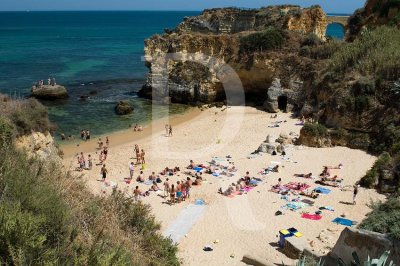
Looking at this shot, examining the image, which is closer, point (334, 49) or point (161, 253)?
point (161, 253)

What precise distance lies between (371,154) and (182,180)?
1014cm

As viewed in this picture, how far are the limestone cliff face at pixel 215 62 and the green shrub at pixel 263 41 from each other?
0.31 m

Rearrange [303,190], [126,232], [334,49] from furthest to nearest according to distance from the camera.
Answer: [334,49] < [303,190] < [126,232]

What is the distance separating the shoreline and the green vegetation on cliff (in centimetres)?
1567

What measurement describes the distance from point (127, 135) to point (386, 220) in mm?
21346

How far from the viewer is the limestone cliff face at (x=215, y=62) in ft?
113

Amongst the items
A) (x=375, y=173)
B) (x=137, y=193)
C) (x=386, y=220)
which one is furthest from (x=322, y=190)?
(x=137, y=193)

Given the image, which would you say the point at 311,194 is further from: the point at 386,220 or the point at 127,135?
the point at 127,135

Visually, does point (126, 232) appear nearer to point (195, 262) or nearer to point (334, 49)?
point (195, 262)

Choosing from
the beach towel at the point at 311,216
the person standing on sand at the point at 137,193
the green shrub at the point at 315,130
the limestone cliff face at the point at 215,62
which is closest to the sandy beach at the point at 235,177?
the beach towel at the point at 311,216

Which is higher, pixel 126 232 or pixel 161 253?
pixel 126 232

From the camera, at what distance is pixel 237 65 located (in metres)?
35.7

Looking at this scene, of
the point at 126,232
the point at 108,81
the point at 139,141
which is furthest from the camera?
the point at 108,81

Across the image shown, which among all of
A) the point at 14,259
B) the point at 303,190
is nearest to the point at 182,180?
the point at 303,190
